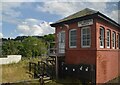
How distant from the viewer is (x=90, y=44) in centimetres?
1431

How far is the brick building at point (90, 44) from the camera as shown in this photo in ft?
45.6

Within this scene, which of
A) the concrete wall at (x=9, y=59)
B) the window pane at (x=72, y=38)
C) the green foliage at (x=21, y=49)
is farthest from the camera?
the green foliage at (x=21, y=49)

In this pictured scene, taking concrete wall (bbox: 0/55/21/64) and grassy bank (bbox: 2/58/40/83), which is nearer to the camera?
grassy bank (bbox: 2/58/40/83)

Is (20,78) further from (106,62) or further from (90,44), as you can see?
(106,62)

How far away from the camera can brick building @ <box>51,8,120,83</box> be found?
1389cm

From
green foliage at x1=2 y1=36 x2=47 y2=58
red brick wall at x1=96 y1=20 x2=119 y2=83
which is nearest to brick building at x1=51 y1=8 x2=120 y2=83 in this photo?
red brick wall at x1=96 y1=20 x2=119 y2=83

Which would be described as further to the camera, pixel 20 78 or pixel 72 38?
pixel 72 38

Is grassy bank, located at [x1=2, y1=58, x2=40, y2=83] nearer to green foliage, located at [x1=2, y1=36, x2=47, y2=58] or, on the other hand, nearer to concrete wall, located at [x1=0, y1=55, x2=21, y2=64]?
concrete wall, located at [x1=0, y1=55, x2=21, y2=64]

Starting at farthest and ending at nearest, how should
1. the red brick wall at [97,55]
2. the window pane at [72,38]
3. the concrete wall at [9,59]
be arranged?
the concrete wall at [9,59] < the window pane at [72,38] < the red brick wall at [97,55]

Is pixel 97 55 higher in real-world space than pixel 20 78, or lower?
higher

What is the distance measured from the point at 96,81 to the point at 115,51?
5372 millimetres

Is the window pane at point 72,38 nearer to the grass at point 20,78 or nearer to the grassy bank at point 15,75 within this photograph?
the grass at point 20,78

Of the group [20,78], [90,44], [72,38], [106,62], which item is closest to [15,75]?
[20,78]

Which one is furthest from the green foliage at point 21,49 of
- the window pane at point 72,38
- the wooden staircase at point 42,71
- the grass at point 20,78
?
the window pane at point 72,38
